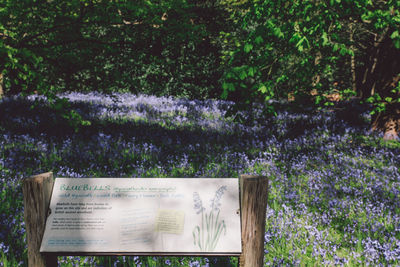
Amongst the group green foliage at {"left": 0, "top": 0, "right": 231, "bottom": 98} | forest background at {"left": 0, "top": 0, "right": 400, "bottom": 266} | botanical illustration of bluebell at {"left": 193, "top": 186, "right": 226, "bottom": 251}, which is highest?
green foliage at {"left": 0, "top": 0, "right": 231, "bottom": 98}

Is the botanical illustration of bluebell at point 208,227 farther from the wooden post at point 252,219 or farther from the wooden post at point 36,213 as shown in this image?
the wooden post at point 36,213

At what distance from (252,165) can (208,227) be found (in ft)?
11.8

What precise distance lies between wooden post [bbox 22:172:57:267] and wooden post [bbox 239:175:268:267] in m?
1.33

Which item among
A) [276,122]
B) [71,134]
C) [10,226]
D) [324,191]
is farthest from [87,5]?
[276,122]

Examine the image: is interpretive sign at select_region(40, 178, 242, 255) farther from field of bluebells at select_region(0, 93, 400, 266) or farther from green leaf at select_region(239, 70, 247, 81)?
green leaf at select_region(239, 70, 247, 81)

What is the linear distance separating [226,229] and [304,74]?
498 centimetres

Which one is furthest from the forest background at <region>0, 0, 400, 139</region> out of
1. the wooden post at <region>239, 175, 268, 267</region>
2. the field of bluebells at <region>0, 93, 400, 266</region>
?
the wooden post at <region>239, 175, 268, 267</region>

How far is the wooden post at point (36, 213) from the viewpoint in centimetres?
216

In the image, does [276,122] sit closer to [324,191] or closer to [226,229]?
[324,191]

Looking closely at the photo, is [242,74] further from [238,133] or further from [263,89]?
[238,133]

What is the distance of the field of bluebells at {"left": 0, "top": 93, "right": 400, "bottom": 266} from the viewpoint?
3250 mm

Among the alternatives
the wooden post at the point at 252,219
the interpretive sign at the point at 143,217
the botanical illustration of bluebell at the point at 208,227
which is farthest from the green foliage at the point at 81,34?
the wooden post at the point at 252,219

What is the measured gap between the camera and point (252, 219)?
2186mm

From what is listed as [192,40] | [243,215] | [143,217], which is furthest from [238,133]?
→ [143,217]
